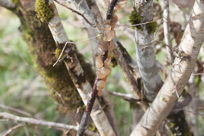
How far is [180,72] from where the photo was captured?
121 cm

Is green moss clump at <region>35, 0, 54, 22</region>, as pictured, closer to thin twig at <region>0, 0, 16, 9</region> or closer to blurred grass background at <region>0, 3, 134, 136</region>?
thin twig at <region>0, 0, 16, 9</region>

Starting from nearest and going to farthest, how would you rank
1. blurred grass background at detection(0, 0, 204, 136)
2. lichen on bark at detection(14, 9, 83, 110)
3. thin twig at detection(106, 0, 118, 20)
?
thin twig at detection(106, 0, 118, 20) → lichen on bark at detection(14, 9, 83, 110) → blurred grass background at detection(0, 0, 204, 136)

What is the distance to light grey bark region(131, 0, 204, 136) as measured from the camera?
3.55 ft

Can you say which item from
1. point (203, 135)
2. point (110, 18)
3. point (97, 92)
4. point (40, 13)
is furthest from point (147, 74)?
point (203, 135)

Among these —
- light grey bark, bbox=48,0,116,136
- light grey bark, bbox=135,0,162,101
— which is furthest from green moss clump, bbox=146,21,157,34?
light grey bark, bbox=48,0,116,136

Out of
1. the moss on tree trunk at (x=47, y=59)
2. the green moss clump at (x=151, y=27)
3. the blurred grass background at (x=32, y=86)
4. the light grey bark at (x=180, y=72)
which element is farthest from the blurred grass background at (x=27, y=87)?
the green moss clump at (x=151, y=27)

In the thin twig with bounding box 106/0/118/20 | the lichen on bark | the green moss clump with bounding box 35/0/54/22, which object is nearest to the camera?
the thin twig with bounding box 106/0/118/20

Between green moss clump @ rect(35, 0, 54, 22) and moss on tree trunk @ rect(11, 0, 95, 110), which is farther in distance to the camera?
moss on tree trunk @ rect(11, 0, 95, 110)

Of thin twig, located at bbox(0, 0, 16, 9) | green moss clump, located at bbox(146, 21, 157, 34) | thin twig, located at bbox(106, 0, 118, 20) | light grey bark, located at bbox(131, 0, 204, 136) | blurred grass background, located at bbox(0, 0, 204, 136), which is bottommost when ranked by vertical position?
blurred grass background, located at bbox(0, 0, 204, 136)

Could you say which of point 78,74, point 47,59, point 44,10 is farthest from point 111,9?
point 47,59

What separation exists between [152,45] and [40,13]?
0.45 meters

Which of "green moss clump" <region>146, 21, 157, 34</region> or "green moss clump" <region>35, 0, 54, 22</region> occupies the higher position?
"green moss clump" <region>35, 0, 54, 22</region>

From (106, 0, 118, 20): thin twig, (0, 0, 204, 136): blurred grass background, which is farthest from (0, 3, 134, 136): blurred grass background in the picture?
(106, 0, 118, 20): thin twig

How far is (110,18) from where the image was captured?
1.14 m
